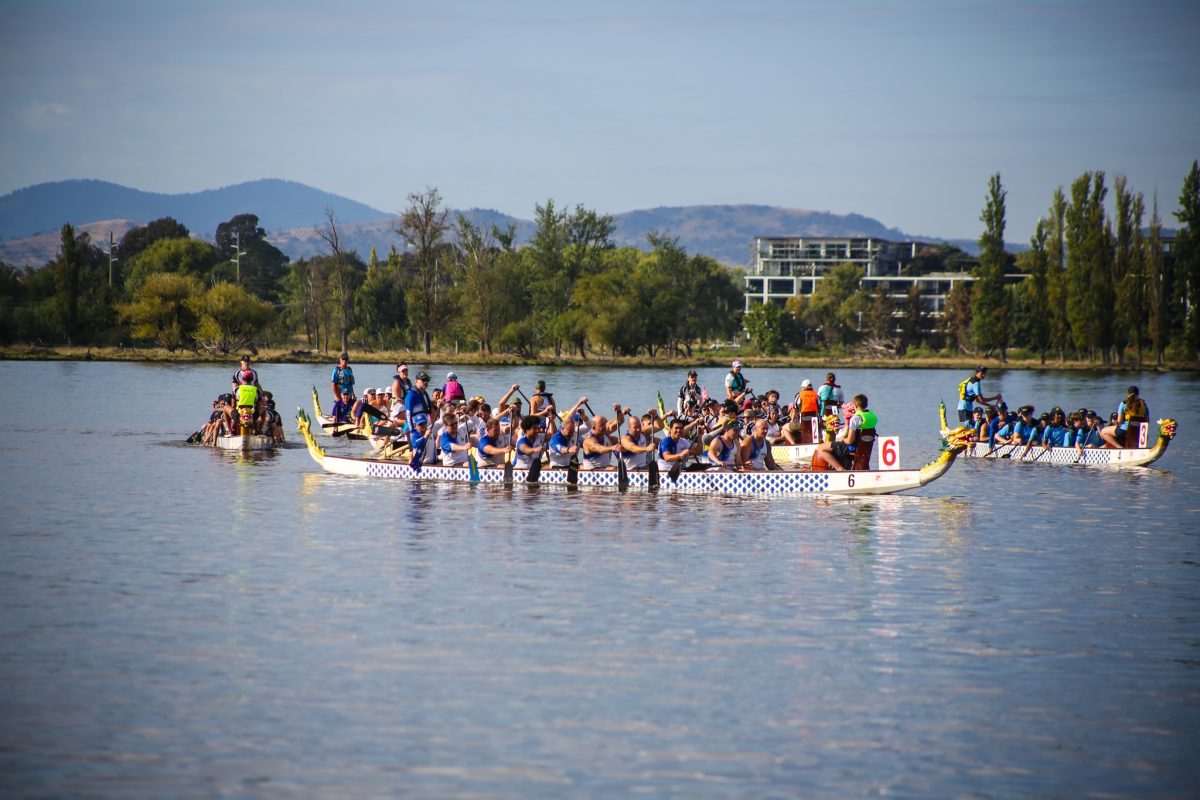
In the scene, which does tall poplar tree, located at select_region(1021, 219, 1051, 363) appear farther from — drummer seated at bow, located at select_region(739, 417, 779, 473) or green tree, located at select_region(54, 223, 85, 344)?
drummer seated at bow, located at select_region(739, 417, 779, 473)

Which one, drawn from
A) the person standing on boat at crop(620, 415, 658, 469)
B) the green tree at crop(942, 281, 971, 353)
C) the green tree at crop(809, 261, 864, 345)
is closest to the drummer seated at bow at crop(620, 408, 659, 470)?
the person standing on boat at crop(620, 415, 658, 469)

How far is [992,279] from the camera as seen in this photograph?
390ft

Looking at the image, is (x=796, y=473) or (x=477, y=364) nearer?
(x=796, y=473)

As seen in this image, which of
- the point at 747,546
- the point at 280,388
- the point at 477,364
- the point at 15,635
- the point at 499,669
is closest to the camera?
the point at 499,669

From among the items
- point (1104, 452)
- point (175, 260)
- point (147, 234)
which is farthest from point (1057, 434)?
point (147, 234)

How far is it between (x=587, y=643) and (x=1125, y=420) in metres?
26.0

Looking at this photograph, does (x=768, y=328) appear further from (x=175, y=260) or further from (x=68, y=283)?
(x=68, y=283)

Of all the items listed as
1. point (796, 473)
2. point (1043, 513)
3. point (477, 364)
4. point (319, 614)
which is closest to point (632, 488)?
point (796, 473)

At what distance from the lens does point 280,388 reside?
73.8 metres

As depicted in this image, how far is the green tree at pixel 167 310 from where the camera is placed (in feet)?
352

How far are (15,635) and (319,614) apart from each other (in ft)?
12.3

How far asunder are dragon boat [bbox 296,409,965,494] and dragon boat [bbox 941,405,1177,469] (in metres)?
7.81

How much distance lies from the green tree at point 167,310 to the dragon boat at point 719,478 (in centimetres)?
8359

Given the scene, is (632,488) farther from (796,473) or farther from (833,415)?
(833,415)
